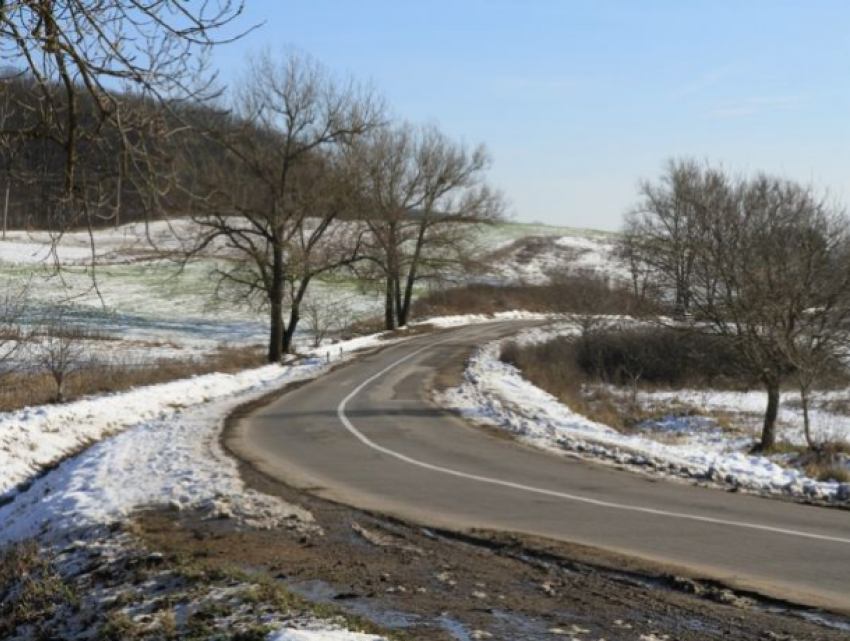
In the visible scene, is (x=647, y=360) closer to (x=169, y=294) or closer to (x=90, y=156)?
(x=90, y=156)

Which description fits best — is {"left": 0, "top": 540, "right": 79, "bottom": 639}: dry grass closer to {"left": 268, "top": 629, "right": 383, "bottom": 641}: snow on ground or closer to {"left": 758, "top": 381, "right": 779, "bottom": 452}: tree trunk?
{"left": 268, "top": 629, "right": 383, "bottom": 641}: snow on ground

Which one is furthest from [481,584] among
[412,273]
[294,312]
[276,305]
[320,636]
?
[412,273]

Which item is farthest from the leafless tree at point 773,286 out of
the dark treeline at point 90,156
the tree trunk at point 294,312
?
the dark treeline at point 90,156

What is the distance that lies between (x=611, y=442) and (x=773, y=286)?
9.27 meters

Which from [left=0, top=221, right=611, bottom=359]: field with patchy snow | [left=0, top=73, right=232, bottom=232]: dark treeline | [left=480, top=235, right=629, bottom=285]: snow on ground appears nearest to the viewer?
[left=0, top=73, right=232, bottom=232]: dark treeline

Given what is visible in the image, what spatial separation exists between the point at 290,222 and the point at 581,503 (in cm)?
2803

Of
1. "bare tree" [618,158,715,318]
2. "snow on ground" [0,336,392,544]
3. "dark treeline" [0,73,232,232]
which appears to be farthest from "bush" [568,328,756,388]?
"dark treeline" [0,73,232,232]

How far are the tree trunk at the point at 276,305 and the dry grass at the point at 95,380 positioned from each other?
1922 millimetres

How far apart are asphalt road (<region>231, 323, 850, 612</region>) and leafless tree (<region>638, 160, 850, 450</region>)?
345 inches

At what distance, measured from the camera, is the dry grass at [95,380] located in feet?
74.3

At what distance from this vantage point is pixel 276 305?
36.1 metres

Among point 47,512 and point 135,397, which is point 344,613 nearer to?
point 47,512

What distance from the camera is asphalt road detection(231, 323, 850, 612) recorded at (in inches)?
330

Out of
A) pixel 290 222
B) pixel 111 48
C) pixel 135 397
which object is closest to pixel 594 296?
pixel 290 222
